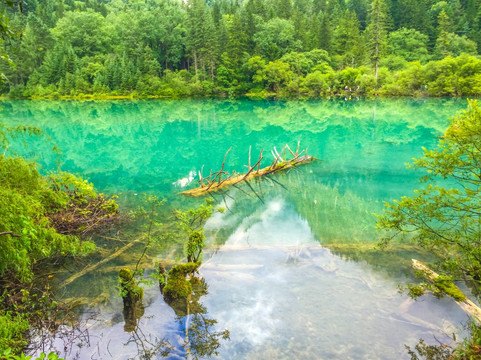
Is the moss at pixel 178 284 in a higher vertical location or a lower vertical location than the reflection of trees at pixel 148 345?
higher

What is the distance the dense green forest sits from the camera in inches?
2739

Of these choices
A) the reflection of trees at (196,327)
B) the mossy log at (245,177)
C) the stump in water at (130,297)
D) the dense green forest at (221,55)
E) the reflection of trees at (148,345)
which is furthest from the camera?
the dense green forest at (221,55)

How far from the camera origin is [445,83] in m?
56.6

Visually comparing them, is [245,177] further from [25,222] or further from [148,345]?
[25,222]

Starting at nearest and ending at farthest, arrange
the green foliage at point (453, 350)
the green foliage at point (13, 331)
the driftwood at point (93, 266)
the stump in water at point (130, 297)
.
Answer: the green foliage at point (13, 331), the green foliage at point (453, 350), the stump in water at point (130, 297), the driftwood at point (93, 266)

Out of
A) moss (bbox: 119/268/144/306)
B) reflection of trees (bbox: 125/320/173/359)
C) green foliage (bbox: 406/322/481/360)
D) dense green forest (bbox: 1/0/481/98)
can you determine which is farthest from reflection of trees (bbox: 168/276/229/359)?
dense green forest (bbox: 1/0/481/98)

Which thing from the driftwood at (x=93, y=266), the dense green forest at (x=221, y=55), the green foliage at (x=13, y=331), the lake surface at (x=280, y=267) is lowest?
the lake surface at (x=280, y=267)

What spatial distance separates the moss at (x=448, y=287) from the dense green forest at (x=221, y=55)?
2398 inches

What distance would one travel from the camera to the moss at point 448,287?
7019 mm

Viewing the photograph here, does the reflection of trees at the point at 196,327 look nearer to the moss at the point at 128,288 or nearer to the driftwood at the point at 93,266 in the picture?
the moss at the point at 128,288

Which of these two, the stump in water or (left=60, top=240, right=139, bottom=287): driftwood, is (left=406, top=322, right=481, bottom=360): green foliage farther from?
(left=60, top=240, right=139, bottom=287): driftwood

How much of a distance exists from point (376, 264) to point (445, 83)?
195 feet

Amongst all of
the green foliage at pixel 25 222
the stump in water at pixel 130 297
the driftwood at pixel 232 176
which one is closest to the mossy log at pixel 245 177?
the driftwood at pixel 232 176

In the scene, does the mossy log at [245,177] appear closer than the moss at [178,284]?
No
